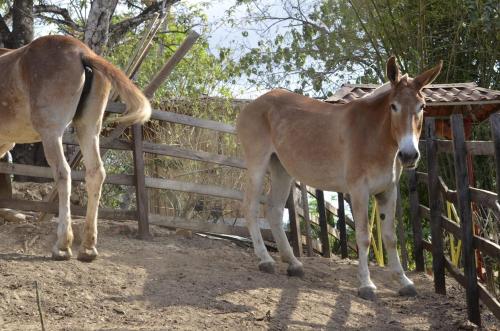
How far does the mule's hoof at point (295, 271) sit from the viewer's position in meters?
7.70

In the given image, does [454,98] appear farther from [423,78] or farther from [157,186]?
[157,186]

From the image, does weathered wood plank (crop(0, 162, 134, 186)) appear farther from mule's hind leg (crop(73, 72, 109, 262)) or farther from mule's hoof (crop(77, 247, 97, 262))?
mule's hoof (crop(77, 247, 97, 262))

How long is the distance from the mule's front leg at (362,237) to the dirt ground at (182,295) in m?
0.16

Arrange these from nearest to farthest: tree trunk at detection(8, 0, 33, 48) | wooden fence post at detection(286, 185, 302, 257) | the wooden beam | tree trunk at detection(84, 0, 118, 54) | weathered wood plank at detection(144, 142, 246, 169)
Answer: the wooden beam → weathered wood plank at detection(144, 142, 246, 169) → wooden fence post at detection(286, 185, 302, 257) → tree trunk at detection(84, 0, 118, 54) → tree trunk at detection(8, 0, 33, 48)

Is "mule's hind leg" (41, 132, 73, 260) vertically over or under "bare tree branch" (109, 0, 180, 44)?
under

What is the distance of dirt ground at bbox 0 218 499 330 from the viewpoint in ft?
18.5

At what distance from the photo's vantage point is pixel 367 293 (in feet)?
23.0

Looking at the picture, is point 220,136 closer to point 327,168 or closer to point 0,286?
point 327,168

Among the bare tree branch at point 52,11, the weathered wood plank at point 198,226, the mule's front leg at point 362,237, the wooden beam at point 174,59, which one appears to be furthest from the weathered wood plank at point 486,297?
the bare tree branch at point 52,11

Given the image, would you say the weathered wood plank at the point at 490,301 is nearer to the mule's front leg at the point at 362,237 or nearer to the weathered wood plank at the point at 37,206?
the mule's front leg at the point at 362,237

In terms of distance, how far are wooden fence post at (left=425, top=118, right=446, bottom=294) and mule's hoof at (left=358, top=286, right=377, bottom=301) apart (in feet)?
3.25

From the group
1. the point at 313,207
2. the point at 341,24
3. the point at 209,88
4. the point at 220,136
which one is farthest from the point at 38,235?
the point at 341,24

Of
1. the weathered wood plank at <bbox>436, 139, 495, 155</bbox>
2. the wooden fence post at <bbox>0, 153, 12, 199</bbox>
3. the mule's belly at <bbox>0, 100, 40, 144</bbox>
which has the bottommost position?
the wooden fence post at <bbox>0, 153, 12, 199</bbox>

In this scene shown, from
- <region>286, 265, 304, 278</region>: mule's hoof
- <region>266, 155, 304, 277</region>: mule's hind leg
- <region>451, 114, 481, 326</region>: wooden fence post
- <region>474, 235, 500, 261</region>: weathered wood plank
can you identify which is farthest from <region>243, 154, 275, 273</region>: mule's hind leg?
<region>474, 235, 500, 261</region>: weathered wood plank
